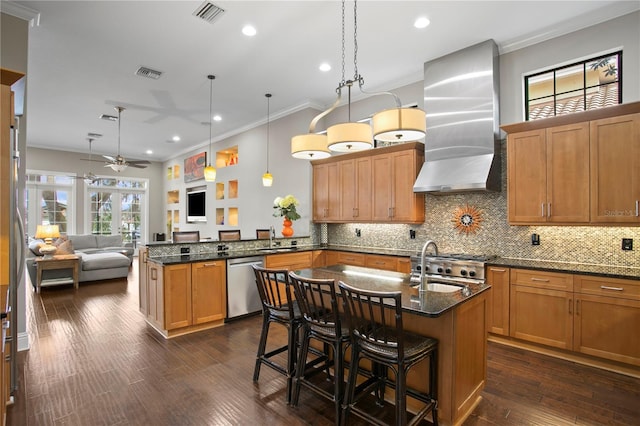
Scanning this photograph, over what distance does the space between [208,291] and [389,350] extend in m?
2.83

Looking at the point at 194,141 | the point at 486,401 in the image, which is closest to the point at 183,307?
the point at 486,401

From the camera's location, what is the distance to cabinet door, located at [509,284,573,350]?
315 cm

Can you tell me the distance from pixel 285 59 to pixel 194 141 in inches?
216

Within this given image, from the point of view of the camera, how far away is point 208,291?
406 cm

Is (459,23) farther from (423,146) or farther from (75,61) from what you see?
(75,61)

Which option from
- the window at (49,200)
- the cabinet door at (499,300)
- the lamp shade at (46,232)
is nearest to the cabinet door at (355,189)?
the cabinet door at (499,300)

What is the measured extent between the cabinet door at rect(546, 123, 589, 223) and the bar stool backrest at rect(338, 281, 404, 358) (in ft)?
8.12

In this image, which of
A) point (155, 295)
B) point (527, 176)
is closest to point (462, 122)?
point (527, 176)

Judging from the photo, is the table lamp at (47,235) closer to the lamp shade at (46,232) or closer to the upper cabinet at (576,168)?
the lamp shade at (46,232)

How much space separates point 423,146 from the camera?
15.5ft

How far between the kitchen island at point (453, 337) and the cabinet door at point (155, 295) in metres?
2.50

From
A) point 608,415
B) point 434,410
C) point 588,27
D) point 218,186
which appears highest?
point 588,27

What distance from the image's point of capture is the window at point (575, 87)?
3.39 metres

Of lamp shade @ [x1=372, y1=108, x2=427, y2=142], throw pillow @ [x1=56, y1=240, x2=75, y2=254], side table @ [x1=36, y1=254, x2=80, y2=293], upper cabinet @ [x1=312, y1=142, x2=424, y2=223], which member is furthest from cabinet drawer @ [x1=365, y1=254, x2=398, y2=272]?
throw pillow @ [x1=56, y1=240, x2=75, y2=254]
